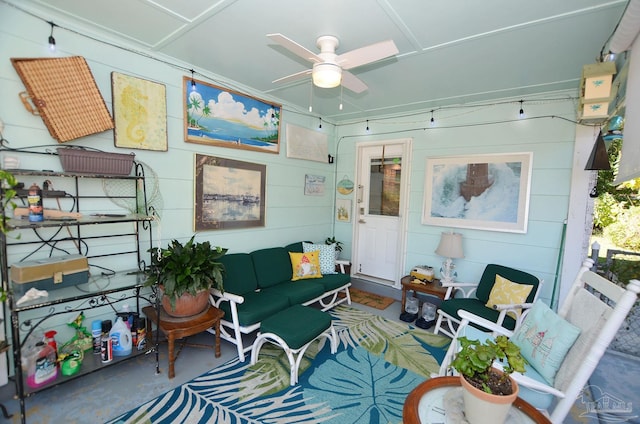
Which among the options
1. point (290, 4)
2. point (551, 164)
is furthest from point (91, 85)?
point (551, 164)

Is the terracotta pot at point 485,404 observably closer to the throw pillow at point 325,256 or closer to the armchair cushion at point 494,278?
the armchair cushion at point 494,278

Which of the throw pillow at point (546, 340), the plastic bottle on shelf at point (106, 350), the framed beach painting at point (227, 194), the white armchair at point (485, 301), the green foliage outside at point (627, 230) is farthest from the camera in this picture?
the green foliage outside at point (627, 230)

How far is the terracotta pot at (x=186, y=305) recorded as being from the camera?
7.66 feet

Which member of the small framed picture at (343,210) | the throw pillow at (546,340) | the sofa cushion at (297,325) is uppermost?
the small framed picture at (343,210)

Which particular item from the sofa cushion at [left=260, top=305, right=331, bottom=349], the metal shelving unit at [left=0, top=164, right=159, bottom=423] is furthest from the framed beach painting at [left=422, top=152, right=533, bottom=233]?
the metal shelving unit at [left=0, top=164, right=159, bottom=423]

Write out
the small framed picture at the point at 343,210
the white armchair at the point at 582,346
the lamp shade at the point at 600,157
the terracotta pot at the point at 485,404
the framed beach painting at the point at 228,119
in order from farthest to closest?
the small framed picture at the point at 343,210
the framed beach painting at the point at 228,119
the lamp shade at the point at 600,157
the white armchair at the point at 582,346
the terracotta pot at the point at 485,404

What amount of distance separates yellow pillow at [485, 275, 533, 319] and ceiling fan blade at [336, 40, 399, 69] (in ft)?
8.15

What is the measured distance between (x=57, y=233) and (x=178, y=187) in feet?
3.13

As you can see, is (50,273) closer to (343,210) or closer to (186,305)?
(186,305)

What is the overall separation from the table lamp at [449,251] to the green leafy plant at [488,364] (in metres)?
2.24

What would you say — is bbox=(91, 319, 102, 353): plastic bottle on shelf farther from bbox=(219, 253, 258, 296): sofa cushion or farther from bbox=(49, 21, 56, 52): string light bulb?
bbox=(49, 21, 56, 52): string light bulb

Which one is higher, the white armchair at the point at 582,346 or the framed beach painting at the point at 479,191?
the framed beach painting at the point at 479,191

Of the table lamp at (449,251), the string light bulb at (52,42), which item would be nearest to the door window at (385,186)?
the table lamp at (449,251)

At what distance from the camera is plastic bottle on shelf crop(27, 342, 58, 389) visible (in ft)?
5.99
